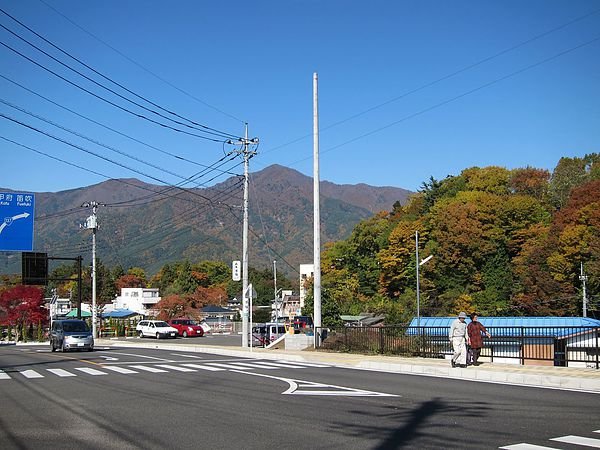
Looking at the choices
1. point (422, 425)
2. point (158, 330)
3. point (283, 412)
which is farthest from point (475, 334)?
point (158, 330)

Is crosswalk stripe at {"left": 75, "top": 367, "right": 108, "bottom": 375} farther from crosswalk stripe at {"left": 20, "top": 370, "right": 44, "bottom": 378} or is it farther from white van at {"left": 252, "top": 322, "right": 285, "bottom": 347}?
white van at {"left": 252, "top": 322, "right": 285, "bottom": 347}

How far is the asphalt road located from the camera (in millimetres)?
9328

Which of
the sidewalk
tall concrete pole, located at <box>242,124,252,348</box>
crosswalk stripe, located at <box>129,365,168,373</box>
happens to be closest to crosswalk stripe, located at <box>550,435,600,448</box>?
the sidewalk

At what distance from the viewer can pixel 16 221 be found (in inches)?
1102

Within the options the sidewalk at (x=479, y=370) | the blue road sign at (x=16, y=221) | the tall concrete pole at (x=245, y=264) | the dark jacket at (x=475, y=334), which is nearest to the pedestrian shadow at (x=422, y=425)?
the sidewalk at (x=479, y=370)

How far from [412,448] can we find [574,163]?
9883 centimetres

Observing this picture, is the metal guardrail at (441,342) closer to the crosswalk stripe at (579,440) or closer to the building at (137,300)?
the crosswalk stripe at (579,440)

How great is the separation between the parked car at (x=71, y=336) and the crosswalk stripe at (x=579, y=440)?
3015 centimetres

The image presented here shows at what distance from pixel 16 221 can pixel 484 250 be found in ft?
191

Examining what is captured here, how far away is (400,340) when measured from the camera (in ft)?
85.1

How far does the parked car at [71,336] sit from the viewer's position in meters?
34.9

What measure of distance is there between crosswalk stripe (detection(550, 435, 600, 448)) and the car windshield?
102 feet

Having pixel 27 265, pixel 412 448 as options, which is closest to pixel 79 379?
pixel 412 448

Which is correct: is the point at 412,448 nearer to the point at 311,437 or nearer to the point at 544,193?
the point at 311,437
